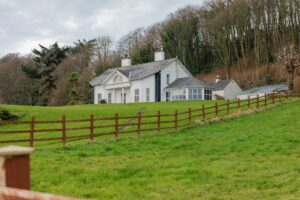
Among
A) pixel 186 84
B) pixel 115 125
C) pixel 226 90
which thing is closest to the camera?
pixel 115 125

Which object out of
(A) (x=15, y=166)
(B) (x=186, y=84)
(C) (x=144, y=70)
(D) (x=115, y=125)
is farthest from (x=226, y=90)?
(A) (x=15, y=166)

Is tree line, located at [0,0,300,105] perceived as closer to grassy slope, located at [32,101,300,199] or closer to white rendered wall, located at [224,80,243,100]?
white rendered wall, located at [224,80,243,100]

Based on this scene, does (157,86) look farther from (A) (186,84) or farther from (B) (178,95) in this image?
(A) (186,84)

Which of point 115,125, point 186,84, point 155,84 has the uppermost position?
point 155,84

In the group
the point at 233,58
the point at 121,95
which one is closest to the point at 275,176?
the point at 121,95

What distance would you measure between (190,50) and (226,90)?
21884 millimetres

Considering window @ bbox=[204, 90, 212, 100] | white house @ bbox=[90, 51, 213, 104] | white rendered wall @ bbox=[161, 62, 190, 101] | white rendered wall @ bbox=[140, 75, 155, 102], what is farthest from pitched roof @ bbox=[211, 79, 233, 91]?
white rendered wall @ bbox=[140, 75, 155, 102]

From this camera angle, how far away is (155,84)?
50.6 metres

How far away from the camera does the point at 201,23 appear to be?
7481 centimetres

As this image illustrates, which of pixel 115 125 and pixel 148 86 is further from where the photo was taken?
pixel 148 86

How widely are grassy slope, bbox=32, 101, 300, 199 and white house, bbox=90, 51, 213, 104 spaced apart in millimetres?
31050

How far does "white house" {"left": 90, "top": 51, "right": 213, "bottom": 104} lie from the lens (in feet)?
164

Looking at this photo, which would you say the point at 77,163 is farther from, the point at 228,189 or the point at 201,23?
the point at 201,23

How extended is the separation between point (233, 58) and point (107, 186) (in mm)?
64415
